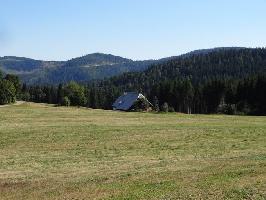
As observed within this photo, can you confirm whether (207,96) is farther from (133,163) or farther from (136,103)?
(133,163)

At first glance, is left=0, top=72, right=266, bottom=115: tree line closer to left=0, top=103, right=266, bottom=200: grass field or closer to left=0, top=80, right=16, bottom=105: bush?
left=0, top=80, right=16, bottom=105: bush

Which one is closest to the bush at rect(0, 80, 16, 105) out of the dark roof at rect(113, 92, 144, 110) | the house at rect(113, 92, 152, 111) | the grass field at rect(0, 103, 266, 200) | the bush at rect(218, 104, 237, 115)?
the dark roof at rect(113, 92, 144, 110)

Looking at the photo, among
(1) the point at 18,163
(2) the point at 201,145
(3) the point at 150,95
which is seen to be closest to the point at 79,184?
(1) the point at 18,163

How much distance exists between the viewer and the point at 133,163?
115ft

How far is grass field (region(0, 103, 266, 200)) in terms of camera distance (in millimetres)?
24125

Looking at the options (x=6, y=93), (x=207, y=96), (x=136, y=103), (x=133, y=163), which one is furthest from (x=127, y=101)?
(x=133, y=163)

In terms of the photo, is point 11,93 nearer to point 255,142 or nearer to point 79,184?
point 255,142

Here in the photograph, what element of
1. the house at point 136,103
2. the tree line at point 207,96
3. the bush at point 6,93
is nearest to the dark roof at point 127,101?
the house at point 136,103

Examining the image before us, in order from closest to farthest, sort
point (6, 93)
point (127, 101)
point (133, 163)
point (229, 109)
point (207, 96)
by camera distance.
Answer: point (133, 163) < point (229, 109) < point (6, 93) < point (127, 101) < point (207, 96)

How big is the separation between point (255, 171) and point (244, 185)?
3.66 metres

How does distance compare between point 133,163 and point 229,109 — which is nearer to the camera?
point 133,163

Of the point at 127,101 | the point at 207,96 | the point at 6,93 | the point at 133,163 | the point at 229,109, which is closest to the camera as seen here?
the point at 133,163

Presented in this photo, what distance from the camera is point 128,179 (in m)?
27.4

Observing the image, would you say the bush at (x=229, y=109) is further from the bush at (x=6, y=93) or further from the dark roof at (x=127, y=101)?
the bush at (x=6, y=93)
